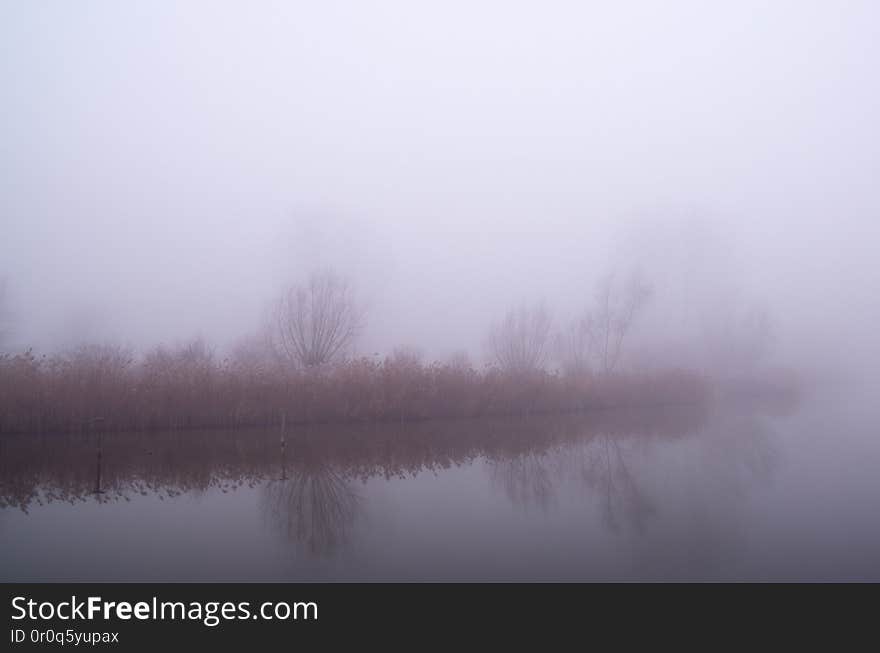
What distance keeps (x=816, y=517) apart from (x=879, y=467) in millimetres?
5175

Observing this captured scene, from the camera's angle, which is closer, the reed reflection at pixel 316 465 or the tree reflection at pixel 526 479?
the reed reflection at pixel 316 465

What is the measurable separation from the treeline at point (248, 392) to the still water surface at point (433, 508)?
72cm

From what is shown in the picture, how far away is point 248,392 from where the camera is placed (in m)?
17.2

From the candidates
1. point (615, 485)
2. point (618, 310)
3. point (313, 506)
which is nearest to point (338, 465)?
point (313, 506)

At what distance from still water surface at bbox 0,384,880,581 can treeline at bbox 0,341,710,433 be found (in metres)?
0.72

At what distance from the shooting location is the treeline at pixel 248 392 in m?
14.7

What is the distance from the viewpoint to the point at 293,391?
17.8 meters

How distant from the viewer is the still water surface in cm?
653

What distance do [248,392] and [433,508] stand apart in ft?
32.0

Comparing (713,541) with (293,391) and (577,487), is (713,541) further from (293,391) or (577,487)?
(293,391)
